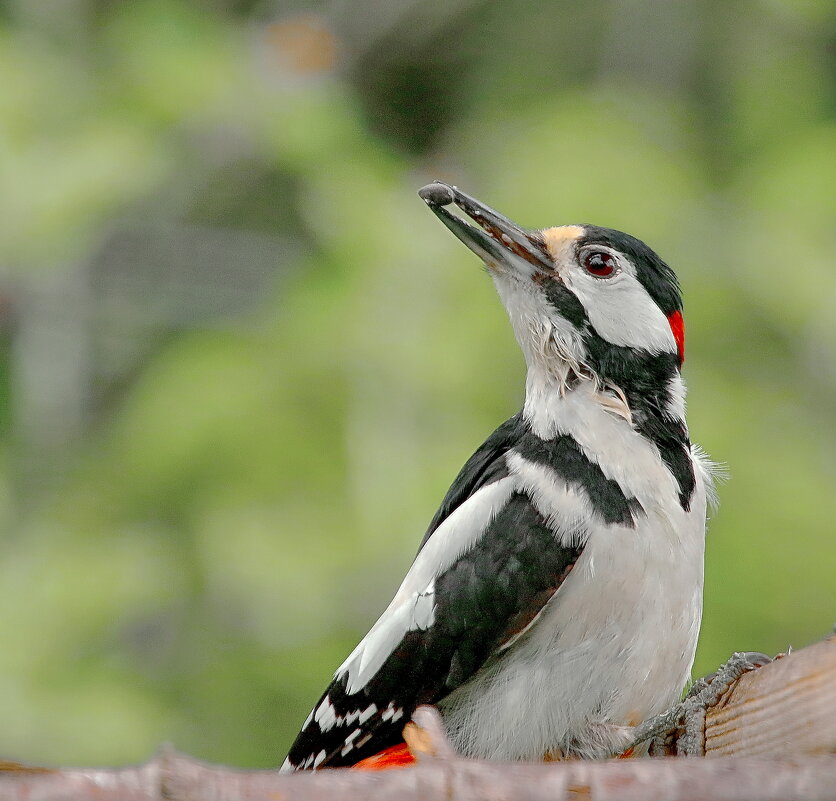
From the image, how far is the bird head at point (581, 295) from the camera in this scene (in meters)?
1.99

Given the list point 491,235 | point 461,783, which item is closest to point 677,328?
point 491,235

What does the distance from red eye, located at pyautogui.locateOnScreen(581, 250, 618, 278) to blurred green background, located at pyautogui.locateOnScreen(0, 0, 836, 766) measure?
102cm

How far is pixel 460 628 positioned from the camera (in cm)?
181

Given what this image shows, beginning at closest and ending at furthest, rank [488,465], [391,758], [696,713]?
[696,713]
[391,758]
[488,465]

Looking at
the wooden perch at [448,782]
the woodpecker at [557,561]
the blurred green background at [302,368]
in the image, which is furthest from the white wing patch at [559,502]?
the blurred green background at [302,368]

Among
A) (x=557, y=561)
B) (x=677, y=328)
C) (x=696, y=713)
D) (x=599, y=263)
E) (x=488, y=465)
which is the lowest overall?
(x=696, y=713)

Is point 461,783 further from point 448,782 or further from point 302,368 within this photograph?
point 302,368

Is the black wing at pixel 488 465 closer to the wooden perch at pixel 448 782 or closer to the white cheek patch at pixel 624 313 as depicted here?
the white cheek patch at pixel 624 313

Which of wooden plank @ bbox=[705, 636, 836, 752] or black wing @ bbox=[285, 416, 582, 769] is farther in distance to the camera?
black wing @ bbox=[285, 416, 582, 769]

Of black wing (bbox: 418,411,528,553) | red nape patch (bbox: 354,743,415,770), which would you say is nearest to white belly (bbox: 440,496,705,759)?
red nape patch (bbox: 354,743,415,770)

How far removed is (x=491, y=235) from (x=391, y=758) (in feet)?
3.00

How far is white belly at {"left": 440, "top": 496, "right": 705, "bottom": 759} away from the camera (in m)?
1.76

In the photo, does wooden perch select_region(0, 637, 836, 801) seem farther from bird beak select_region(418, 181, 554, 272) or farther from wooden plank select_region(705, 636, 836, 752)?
bird beak select_region(418, 181, 554, 272)

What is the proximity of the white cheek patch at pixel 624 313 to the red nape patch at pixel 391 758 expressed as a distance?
77 centimetres
